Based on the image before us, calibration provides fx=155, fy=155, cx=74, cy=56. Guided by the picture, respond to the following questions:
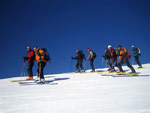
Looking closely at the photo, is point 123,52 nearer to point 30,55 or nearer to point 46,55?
point 46,55

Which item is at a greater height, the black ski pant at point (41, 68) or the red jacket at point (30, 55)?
the red jacket at point (30, 55)

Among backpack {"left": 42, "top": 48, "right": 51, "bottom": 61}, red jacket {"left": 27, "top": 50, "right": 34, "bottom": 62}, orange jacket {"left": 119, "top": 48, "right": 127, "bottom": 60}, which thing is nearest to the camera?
backpack {"left": 42, "top": 48, "right": 51, "bottom": 61}

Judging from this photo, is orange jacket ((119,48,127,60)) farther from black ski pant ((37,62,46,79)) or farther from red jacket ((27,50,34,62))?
red jacket ((27,50,34,62))

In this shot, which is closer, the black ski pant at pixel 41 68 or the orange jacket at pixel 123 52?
the black ski pant at pixel 41 68

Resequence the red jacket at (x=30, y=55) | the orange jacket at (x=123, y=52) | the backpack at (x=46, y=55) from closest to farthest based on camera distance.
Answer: the backpack at (x=46, y=55), the orange jacket at (x=123, y=52), the red jacket at (x=30, y=55)

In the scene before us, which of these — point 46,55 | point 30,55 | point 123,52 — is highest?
point 30,55

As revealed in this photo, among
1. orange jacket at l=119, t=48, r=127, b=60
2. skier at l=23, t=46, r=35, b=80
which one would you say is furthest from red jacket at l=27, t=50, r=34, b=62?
orange jacket at l=119, t=48, r=127, b=60

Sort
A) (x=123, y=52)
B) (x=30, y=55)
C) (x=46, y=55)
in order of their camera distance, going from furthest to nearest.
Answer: (x=30, y=55), (x=123, y=52), (x=46, y=55)

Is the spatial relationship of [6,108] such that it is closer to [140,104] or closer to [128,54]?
[140,104]

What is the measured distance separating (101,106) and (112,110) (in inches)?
14.1

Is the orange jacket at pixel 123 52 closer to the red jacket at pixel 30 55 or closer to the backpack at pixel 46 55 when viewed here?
the backpack at pixel 46 55

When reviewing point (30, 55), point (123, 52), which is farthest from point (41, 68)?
point (123, 52)

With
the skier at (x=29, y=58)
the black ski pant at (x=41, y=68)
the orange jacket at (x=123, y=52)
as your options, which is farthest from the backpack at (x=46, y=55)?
the orange jacket at (x=123, y=52)

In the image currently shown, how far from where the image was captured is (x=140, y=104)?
3.34 metres
